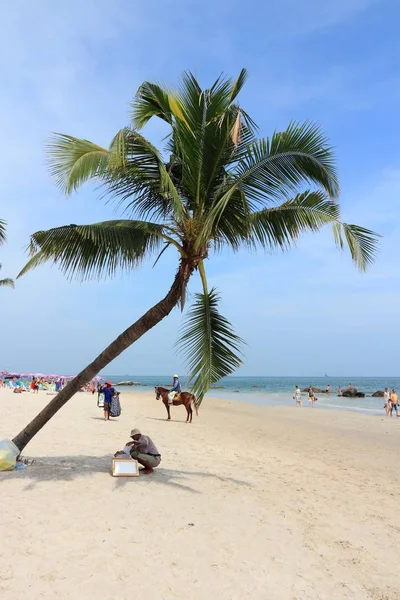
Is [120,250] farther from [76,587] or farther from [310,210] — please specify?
[76,587]

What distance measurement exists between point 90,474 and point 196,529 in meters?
2.58

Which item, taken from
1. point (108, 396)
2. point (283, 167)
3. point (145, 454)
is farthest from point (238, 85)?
point (108, 396)

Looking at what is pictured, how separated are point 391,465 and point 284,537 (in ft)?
22.8

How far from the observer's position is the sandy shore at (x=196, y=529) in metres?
4.13

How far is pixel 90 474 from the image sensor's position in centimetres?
735

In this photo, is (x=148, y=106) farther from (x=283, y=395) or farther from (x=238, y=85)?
(x=283, y=395)

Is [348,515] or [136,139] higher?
[136,139]

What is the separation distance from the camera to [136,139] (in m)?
6.77

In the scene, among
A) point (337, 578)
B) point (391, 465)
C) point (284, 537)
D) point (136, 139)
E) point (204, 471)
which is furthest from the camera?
point (391, 465)

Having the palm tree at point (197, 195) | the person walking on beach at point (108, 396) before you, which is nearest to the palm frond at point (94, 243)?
the palm tree at point (197, 195)

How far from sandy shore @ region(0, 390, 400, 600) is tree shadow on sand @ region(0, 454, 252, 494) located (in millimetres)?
21

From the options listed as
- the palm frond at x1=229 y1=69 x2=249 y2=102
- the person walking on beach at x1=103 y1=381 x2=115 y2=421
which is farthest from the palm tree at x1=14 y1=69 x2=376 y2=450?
the person walking on beach at x1=103 y1=381 x2=115 y2=421

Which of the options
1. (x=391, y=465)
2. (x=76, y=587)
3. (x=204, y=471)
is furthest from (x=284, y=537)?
(x=391, y=465)

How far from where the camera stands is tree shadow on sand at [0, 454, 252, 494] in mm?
6953
